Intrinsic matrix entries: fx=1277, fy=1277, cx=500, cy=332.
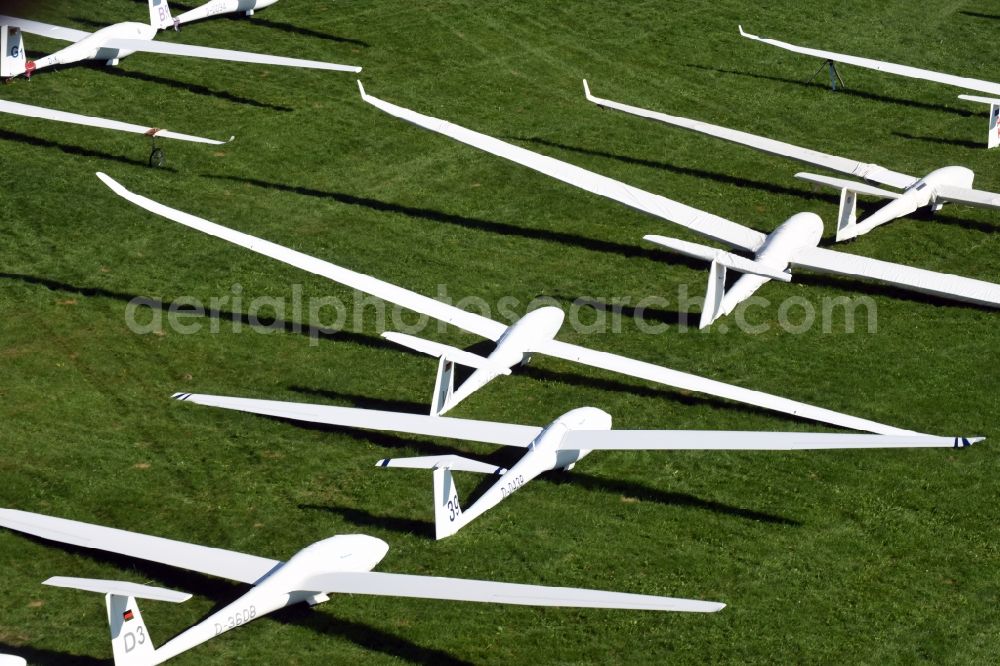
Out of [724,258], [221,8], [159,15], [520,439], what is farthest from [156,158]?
[520,439]

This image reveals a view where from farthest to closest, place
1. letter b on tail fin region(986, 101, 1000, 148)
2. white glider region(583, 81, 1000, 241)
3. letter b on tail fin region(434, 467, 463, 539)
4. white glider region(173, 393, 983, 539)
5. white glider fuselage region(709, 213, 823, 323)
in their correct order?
letter b on tail fin region(986, 101, 1000, 148)
white glider region(583, 81, 1000, 241)
white glider fuselage region(709, 213, 823, 323)
white glider region(173, 393, 983, 539)
letter b on tail fin region(434, 467, 463, 539)

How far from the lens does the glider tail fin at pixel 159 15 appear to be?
49.7 m

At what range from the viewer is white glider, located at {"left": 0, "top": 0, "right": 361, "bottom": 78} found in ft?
148

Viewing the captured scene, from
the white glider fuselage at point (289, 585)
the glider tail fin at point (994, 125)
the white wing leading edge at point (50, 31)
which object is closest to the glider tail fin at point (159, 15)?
the white wing leading edge at point (50, 31)

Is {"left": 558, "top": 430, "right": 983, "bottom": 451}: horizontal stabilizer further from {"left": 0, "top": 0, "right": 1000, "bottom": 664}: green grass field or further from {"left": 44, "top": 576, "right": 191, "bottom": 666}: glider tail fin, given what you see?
{"left": 44, "top": 576, "right": 191, "bottom": 666}: glider tail fin

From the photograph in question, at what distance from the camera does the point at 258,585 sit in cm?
2259

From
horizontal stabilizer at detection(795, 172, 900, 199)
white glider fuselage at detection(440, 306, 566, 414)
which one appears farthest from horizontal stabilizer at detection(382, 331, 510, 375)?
horizontal stabilizer at detection(795, 172, 900, 199)

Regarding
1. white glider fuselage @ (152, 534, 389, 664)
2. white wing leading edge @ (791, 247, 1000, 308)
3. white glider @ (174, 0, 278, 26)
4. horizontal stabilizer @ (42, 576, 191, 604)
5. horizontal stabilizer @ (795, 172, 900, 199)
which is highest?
white glider @ (174, 0, 278, 26)

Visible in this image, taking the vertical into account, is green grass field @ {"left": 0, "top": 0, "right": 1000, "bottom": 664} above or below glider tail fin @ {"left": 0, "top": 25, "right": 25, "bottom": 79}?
below

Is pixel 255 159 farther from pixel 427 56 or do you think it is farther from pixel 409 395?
pixel 409 395

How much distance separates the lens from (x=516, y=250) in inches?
1529

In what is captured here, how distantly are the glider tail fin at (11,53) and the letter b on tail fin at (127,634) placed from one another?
3078 cm

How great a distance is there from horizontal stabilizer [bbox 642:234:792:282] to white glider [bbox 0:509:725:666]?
44.7ft

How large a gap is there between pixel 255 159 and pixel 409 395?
15630 mm
